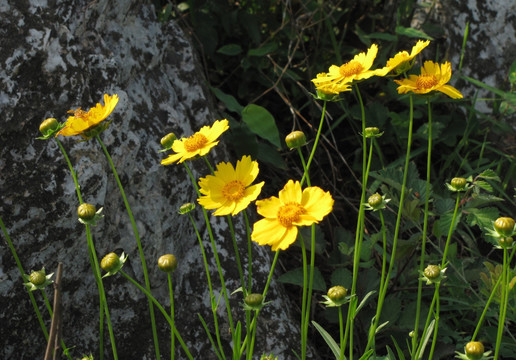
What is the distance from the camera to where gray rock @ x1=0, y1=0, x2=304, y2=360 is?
4.40 feet

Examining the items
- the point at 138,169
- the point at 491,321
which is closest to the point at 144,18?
the point at 138,169

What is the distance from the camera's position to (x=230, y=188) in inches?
43.3

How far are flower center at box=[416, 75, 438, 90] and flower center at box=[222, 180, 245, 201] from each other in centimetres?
36

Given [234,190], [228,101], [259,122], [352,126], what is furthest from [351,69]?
[352,126]

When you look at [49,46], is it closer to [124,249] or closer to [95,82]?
[95,82]

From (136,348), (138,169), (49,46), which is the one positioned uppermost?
(49,46)

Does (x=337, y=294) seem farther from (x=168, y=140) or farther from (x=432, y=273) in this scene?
(x=168, y=140)

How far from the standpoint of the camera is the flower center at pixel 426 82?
1.13 m

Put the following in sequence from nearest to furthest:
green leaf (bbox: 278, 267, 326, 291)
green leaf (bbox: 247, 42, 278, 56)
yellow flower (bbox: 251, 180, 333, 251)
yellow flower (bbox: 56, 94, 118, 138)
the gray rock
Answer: yellow flower (bbox: 251, 180, 333, 251) < yellow flower (bbox: 56, 94, 118, 138) < the gray rock < green leaf (bbox: 278, 267, 326, 291) < green leaf (bbox: 247, 42, 278, 56)

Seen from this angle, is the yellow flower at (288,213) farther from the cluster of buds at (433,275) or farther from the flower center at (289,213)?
the cluster of buds at (433,275)

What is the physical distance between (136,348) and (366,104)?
1229 mm

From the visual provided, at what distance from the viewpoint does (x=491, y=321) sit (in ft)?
5.50

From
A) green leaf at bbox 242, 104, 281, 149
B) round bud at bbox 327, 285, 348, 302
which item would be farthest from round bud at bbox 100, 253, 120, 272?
green leaf at bbox 242, 104, 281, 149

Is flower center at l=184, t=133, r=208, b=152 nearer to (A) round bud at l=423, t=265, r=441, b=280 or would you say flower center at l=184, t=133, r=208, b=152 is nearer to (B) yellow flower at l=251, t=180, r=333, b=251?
(B) yellow flower at l=251, t=180, r=333, b=251
